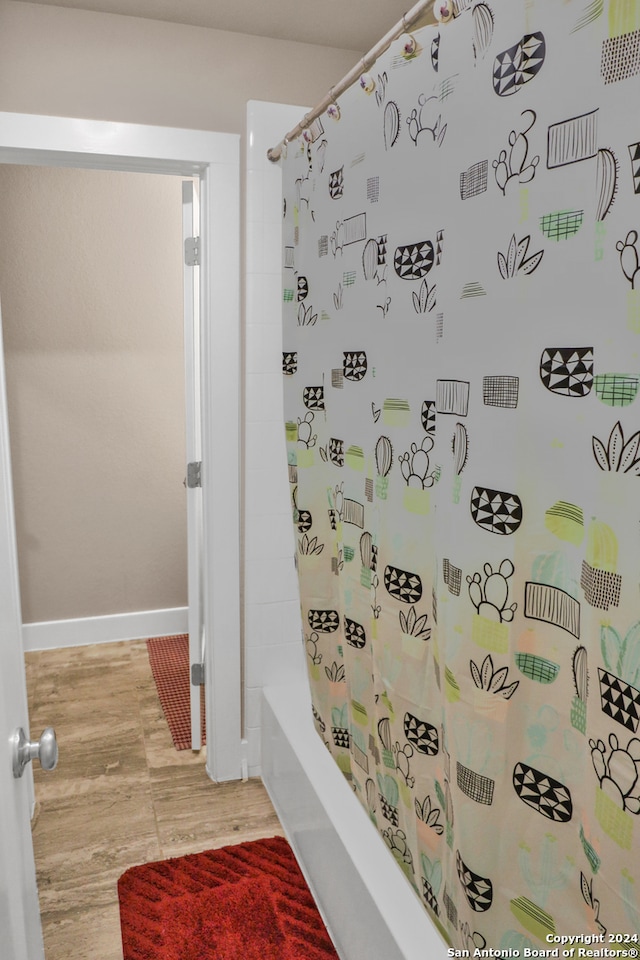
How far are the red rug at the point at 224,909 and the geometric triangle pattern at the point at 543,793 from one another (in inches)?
41.0

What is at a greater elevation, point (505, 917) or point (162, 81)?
point (162, 81)

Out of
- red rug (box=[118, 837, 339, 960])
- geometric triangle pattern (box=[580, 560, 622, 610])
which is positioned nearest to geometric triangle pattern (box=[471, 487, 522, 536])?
geometric triangle pattern (box=[580, 560, 622, 610])

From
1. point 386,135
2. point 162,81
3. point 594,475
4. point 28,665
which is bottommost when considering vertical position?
point 28,665

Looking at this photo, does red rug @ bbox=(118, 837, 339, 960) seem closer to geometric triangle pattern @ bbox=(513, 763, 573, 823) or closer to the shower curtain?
the shower curtain

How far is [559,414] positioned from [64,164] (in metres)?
1.82

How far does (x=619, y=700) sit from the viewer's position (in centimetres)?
78

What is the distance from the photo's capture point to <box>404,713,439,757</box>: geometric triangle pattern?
1301 mm

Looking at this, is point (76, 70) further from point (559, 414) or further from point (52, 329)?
point (559, 414)

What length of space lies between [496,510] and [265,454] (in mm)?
1420

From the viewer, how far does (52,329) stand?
130 inches

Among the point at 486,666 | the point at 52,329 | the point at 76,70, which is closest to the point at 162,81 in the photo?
the point at 76,70

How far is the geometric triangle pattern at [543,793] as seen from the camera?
93 cm

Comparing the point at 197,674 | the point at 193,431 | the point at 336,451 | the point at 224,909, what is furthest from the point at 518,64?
the point at 197,674

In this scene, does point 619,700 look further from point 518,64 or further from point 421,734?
point 518,64
